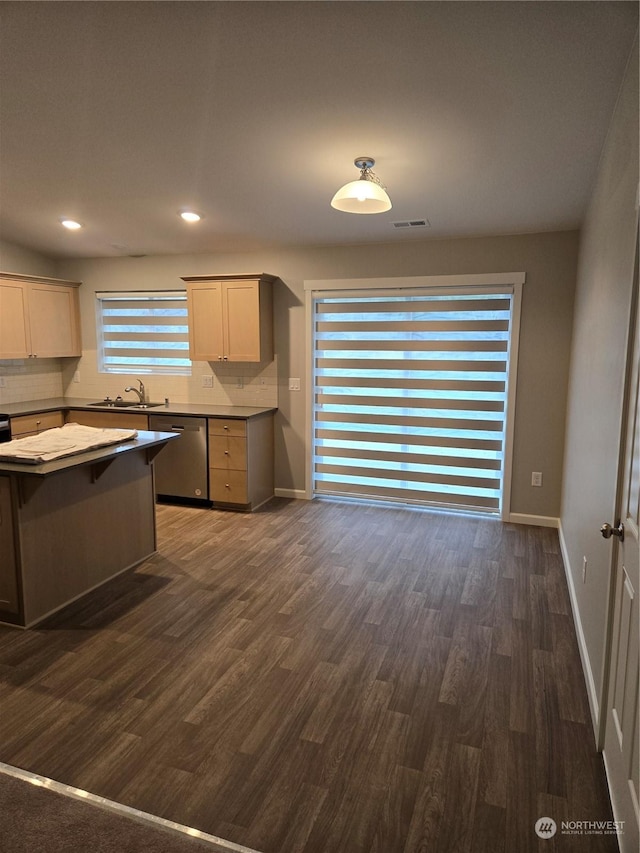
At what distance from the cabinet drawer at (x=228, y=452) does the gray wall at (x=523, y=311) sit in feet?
2.15

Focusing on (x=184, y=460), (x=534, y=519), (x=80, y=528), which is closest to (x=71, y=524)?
(x=80, y=528)

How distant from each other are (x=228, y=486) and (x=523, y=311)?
3.00m

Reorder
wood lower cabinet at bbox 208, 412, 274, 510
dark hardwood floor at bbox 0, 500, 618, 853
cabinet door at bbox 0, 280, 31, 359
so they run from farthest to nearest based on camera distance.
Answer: cabinet door at bbox 0, 280, 31, 359
wood lower cabinet at bbox 208, 412, 274, 510
dark hardwood floor at bbox 0, 500, 618, 853

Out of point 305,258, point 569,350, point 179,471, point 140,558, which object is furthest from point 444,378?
point 140,558

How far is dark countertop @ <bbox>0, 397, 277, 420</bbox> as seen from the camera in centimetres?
499

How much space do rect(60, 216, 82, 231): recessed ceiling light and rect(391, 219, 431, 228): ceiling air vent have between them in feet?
9.37

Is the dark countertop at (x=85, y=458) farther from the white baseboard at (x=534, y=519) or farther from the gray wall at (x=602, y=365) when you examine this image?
the white baseboard at (x=534, y=519)

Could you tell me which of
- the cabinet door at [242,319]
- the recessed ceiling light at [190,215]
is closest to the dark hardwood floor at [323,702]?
the cabinet door at [242,319]

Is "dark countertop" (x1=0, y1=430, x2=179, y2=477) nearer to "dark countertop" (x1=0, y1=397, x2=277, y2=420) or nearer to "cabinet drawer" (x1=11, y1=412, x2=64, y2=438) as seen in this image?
"dark countertop" (x1=0, y1=397, x2=277, y2=420)

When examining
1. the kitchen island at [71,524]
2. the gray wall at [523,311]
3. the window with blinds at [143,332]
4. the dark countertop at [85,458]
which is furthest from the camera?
the window with blinds at [143,332]

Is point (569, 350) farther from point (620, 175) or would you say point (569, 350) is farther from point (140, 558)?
point (140, 558)

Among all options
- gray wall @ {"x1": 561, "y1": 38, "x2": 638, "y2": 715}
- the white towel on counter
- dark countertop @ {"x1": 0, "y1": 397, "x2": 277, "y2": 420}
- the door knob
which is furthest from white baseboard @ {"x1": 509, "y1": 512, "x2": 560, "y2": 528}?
the white towel on counter

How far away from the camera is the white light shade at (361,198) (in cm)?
287

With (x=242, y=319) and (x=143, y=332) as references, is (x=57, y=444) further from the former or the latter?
(x=143, y=332)
